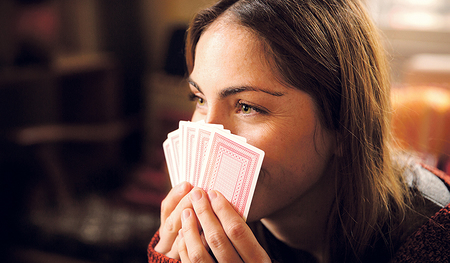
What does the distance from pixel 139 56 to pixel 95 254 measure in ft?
9.94

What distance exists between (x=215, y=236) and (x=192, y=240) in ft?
0.25

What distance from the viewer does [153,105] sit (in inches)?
186

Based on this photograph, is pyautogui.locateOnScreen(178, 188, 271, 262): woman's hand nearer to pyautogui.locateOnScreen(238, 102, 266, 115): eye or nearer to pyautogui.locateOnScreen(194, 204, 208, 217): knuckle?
pyautogui.locateOnScreen(194, 204, 208, 217): knuckle

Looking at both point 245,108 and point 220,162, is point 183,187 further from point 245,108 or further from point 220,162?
point 245,108

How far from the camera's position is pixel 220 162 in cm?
98

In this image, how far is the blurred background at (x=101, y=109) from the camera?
2713 mm

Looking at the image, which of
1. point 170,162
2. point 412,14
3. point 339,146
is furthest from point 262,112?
point 412,14

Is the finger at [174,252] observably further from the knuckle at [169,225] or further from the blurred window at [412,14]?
the blurred window at [412,14]

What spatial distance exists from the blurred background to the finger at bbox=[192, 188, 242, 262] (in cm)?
130

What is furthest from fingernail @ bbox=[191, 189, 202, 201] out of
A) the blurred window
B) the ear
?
the blurred window

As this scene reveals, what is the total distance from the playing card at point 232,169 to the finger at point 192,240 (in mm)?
100

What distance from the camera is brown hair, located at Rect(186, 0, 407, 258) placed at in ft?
3.02

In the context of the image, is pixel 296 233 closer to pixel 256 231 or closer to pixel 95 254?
pixel 256 231

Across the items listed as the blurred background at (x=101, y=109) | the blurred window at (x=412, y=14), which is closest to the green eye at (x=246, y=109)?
the blurred background at (x=101, y=109)
